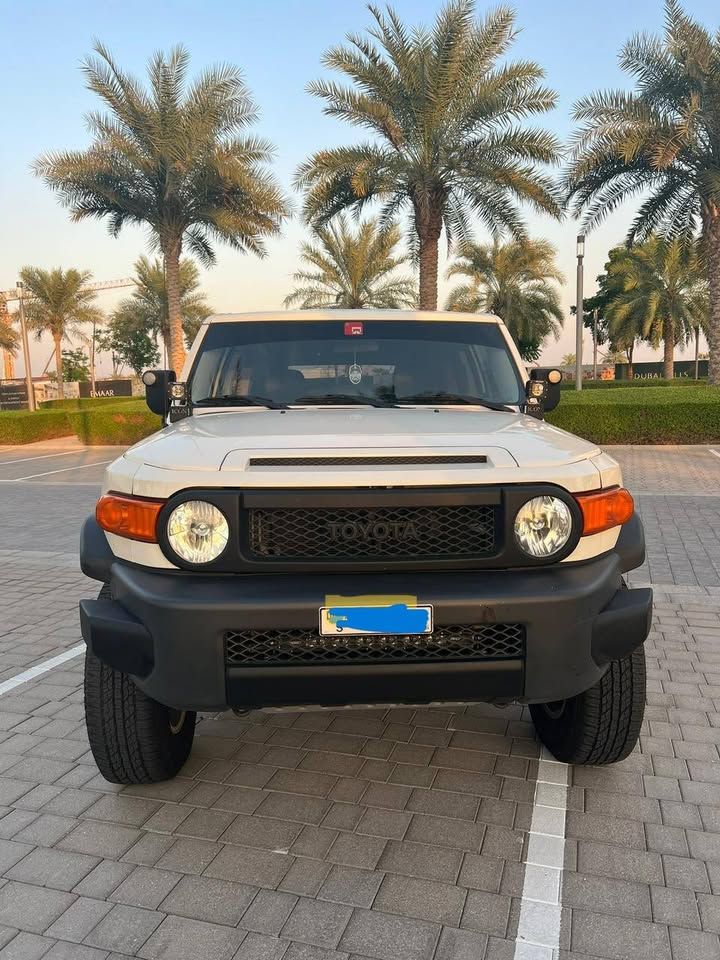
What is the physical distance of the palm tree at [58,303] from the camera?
44.1 metres

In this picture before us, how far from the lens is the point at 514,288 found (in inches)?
1527

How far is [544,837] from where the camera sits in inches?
109

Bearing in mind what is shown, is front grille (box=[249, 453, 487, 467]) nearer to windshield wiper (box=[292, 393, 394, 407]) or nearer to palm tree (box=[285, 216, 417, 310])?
windshield wiper (box=[292, 393, 394, 407])

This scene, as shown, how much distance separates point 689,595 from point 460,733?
120 inches

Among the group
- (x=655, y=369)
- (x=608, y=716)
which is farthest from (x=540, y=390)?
(x=655, y=369)

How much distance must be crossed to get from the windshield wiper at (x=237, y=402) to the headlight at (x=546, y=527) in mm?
1556

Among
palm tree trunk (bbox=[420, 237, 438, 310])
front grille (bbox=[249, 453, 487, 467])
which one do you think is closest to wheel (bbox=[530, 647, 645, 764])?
front grille (bbox=[249, 453, 487, 467])

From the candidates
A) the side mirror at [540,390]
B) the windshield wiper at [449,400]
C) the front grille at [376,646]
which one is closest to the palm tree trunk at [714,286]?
the side mirror at [540,390]

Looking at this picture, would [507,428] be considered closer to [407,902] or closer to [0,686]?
[407,902]

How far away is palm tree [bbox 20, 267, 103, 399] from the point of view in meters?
44.1

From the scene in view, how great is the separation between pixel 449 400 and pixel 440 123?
16.6 meters

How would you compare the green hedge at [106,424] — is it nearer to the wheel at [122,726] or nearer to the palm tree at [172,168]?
the palm tree at [172,168]

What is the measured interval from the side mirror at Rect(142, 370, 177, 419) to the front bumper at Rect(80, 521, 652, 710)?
1.69 meters

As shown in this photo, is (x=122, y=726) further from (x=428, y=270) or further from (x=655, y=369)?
(x=655, y=369)
